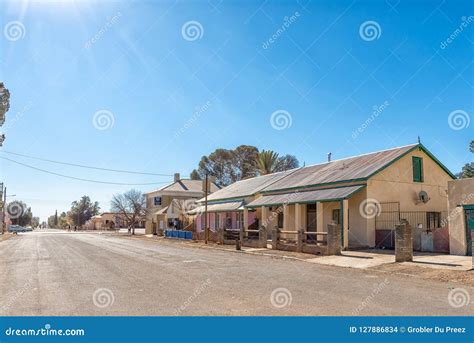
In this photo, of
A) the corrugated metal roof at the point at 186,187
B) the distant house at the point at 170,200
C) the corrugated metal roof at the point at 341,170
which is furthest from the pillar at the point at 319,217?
the corrugated metal roof at the point at 186,187

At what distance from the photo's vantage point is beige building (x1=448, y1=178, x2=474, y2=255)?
18047 millimetres

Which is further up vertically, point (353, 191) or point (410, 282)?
point (353, 191)

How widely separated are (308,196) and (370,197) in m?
4.55

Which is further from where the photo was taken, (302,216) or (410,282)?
(302,216)

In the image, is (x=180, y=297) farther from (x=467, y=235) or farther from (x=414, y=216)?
(x=414, y=216)

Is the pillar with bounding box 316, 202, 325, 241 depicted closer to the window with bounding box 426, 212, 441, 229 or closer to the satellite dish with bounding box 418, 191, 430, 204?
the satellite dish with bounding box 418, 191, 430, 204

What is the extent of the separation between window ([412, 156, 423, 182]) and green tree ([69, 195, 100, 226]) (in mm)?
118251

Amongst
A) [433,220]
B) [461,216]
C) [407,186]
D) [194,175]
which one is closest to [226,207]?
[407,186]

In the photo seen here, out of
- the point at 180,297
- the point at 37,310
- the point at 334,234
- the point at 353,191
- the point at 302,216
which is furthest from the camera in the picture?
the point at 302,216

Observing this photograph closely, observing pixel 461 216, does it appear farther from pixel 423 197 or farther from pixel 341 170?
pixel 341 170

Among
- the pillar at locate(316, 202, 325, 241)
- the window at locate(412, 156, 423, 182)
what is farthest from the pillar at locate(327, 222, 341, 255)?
the window at locate(412, 156, 423, 182)

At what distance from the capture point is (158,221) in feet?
180
